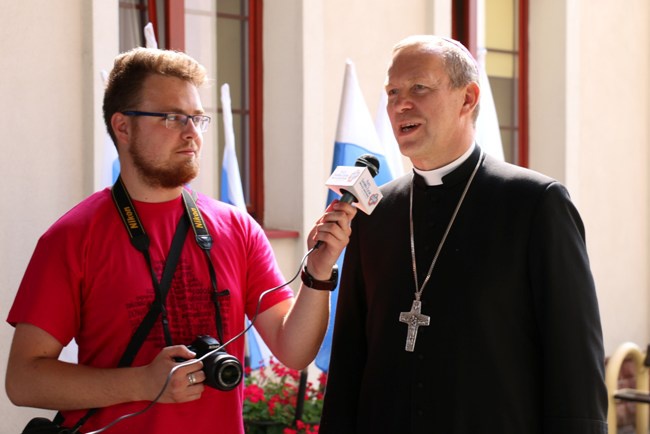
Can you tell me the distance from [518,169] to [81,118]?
2.99m

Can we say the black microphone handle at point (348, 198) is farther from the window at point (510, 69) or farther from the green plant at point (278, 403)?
the window at point (510, 69)

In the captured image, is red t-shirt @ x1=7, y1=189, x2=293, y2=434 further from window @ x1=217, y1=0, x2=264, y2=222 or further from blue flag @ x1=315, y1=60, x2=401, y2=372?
window @ x1=217, y1=0, x2=264, y2=222

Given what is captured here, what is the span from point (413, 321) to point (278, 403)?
2.83 m

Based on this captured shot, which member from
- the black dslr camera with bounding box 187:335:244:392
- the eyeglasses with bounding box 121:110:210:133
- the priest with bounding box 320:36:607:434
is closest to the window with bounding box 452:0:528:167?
the priest with bounding box 320:36:607:434

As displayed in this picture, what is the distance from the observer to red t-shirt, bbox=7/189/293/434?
2594 mm

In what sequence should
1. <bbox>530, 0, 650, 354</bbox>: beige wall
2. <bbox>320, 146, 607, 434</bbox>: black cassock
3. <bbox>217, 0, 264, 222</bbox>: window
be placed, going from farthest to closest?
<bbox>530, 0, 650, 354</bbox>: beige wall → <bbox>217, 0, 264, 222</bbox>: window → <bbox>320, 146, 607, 434</bbox>: black cassock

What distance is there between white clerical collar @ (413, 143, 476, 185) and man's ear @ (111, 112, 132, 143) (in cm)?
90

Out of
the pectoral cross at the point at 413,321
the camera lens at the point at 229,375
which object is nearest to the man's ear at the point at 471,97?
the pectoral cross at the point at 413,321

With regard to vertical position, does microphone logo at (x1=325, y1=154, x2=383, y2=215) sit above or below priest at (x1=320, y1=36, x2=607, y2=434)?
above

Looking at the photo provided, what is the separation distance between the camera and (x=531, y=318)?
8.27 feet

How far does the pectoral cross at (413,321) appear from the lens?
2.66 metres

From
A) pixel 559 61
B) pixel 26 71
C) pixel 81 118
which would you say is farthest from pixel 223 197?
pixel 559 61

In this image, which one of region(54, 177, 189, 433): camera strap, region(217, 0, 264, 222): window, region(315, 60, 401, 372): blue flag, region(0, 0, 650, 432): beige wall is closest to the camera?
region(54, 177, 189, 433): camera strap

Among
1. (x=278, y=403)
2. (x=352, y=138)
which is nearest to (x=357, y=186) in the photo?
(x=352, y=138)
